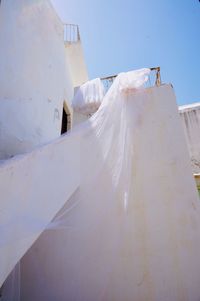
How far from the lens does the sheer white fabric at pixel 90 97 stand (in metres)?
3.00

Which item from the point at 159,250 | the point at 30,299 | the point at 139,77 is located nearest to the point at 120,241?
the point at 159,250

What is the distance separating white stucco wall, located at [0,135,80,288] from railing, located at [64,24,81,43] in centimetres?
393

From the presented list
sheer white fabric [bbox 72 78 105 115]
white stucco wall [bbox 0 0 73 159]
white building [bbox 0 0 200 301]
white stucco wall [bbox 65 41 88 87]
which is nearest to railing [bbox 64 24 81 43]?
white stucco wall [bbox 65 41 88 87]

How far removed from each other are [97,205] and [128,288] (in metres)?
0.84

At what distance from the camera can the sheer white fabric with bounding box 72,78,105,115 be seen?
9.85ft

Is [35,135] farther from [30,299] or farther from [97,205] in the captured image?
[30,299]

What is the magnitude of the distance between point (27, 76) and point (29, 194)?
5.50ft

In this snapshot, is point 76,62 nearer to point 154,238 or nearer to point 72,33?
point 72,33

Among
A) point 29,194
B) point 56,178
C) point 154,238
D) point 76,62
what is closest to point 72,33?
point 76,62

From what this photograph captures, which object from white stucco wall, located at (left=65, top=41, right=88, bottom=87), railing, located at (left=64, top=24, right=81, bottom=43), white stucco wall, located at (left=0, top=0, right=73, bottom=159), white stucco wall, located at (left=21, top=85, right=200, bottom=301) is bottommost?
white stucco wall, located at (left=21, top=85, right=200, bottom=301)

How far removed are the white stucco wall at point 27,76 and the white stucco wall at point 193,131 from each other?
3481 mm

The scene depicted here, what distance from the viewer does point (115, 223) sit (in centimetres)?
185

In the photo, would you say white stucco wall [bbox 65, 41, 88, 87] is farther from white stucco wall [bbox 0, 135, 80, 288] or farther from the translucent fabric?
white stucco wall [bbox 0, 135, 80, 288]

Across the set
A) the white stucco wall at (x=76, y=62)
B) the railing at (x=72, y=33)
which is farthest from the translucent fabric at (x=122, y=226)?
the railing at (x=72, y=33)
